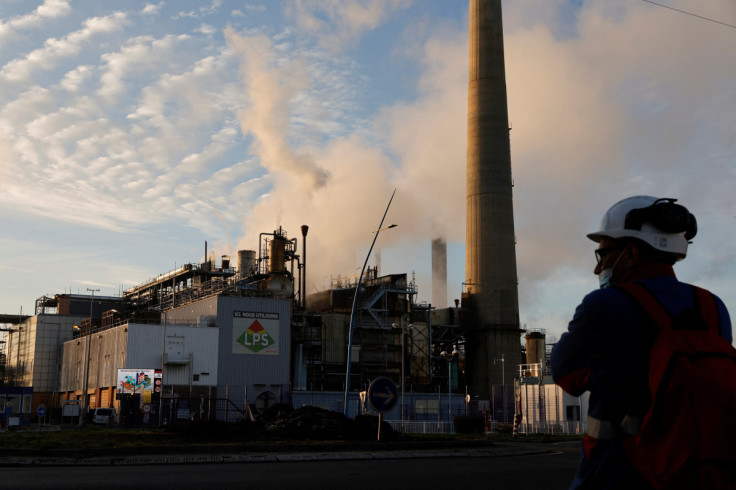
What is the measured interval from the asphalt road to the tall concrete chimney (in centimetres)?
5898

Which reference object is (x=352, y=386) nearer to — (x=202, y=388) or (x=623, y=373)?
(x=202, y=388)

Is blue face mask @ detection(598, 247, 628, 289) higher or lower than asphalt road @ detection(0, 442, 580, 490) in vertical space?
higher

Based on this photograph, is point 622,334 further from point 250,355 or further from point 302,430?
point 250,355

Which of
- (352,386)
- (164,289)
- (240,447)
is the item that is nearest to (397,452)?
(240,447)

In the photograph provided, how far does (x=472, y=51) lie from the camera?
79250 mm

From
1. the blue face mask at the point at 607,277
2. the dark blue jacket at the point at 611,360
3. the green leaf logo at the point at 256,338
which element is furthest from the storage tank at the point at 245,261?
the dark blue jacket at the point at 611,360

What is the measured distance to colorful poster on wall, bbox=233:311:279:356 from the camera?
70.9 meters

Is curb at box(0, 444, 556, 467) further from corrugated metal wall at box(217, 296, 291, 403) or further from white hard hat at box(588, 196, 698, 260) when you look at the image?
corrugated metal wall at box(217, 296, 291, 403)

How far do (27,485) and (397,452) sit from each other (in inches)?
431

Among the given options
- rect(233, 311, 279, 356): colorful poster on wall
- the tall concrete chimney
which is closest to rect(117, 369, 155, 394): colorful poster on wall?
rect(233, 311, 279, 356): colorful poster on wall

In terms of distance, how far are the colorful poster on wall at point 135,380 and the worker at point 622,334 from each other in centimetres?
6634

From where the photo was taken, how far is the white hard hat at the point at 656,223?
3.32 m

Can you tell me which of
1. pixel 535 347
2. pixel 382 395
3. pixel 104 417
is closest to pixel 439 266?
pixel 535 347

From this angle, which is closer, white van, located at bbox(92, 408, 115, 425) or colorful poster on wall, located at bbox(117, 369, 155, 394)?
white van, located at bbox(92, 408, 115, 425)
